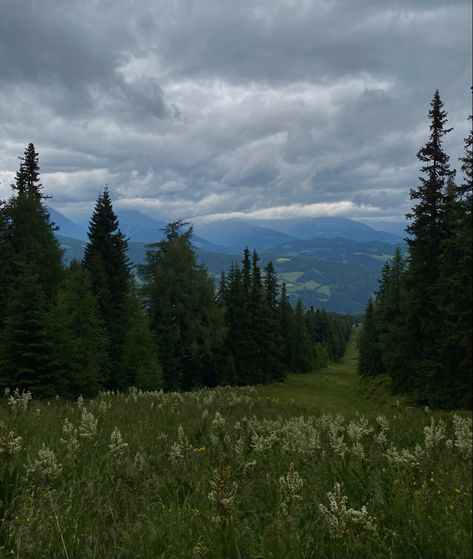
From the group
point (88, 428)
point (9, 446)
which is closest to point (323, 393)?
point (88, 428)

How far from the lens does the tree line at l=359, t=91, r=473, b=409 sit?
27.1m

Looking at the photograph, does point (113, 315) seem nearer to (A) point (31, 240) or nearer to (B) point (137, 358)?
(B) point (137, 358)

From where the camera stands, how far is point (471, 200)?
2683 cm

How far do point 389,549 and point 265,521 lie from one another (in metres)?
1.16

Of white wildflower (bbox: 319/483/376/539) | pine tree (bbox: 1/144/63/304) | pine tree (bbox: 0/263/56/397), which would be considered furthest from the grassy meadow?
pine tree (bbox: 1/144/63/304)

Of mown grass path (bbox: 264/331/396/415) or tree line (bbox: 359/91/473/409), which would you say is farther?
mown grass path (bbox: 264/331/396/415)

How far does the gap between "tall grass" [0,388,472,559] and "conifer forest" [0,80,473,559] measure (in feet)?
0.09

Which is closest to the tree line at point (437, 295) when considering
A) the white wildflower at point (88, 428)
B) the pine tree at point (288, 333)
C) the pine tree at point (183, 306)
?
the pine tree at point (183, 306)

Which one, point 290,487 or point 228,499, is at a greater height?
point 228,499

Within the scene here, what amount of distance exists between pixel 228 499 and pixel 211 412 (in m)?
9.96

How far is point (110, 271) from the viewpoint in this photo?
4278 centimetres

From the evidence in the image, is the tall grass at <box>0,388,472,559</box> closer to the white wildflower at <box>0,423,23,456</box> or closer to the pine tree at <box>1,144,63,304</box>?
the white wildflower at <box>0,423,23,456</box>

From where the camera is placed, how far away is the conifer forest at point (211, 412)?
388 centimetres

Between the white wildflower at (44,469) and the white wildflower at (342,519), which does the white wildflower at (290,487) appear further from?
the white wildflower at (44,469)
